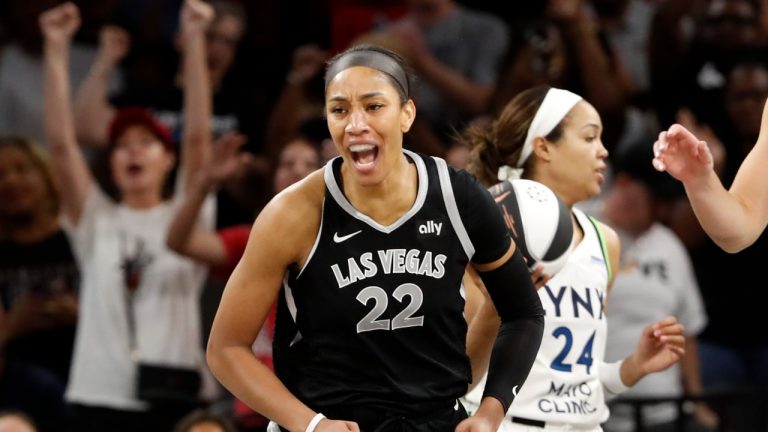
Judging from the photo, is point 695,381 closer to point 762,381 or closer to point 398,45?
point 762,381

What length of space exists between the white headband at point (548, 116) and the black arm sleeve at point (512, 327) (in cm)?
82

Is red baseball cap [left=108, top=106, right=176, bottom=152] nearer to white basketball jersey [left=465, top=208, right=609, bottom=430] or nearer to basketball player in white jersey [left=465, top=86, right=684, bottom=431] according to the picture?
basketball player in white jersey [left=465, top=86, right=684, bottom=431]

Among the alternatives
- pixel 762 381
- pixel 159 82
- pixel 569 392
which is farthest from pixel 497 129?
pixel 159 82

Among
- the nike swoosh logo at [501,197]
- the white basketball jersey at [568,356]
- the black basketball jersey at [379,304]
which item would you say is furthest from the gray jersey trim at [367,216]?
the white basketball jersey at [568,356]

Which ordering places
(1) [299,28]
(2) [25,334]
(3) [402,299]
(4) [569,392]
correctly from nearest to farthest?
(3) [402,299] < (4) [569,392] < (2) [25,334] < (1) [299,28]

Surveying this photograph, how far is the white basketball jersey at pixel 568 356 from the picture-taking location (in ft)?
13.3

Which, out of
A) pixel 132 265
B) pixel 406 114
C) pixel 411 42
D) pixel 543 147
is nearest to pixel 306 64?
pixel 411 42

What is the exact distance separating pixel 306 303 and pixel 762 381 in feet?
13.1

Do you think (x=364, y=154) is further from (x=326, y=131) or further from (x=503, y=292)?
(x=326, y=131)

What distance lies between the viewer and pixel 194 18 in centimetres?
649

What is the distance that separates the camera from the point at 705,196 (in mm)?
3543

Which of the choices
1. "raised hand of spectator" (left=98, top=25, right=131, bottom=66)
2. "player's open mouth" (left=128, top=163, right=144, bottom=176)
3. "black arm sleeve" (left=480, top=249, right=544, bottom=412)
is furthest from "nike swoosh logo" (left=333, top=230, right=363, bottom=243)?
"raised hand of spectator" (left=98, top=25, right=131, bottom=66)

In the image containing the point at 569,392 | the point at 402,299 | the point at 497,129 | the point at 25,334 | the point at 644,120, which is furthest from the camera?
the point at 644,120

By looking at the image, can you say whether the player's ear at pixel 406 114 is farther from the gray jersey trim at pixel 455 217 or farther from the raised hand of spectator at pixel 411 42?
the raised hand of spectator at pixel 411 42
